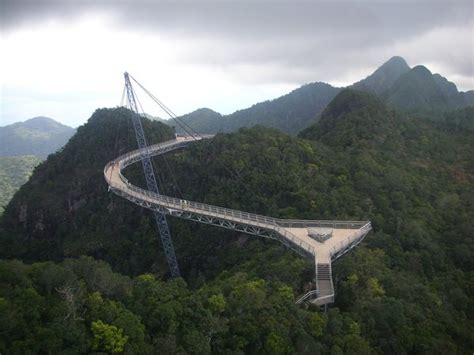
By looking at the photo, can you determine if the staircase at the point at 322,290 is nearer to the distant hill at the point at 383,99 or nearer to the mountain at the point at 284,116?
the distant hill at the point at 383,99

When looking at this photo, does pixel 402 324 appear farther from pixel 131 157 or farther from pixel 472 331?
pixel 131 157

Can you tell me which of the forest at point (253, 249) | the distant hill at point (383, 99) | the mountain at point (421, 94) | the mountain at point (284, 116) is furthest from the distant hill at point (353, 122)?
the mountain at point (284, 116)

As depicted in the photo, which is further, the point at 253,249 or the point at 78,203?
the point at 78,203

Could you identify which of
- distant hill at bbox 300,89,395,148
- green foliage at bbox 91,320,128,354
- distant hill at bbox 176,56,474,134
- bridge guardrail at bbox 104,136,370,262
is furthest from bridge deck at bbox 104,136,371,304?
distant hill at bbox 176,56,474,134

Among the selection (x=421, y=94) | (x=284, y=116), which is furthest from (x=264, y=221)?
(x=284, y=116)

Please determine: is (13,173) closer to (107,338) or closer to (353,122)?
(353,122)

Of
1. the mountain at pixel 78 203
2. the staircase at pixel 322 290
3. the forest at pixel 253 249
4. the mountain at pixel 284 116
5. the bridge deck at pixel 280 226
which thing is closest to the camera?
the forest at pixel 253 249
